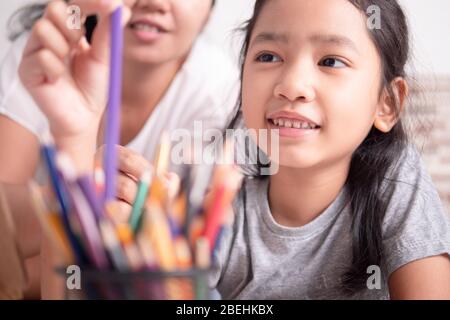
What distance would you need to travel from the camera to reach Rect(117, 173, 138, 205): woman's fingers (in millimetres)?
510

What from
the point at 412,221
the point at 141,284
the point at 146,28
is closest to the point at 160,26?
the point at 146,28

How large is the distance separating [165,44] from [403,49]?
281mm

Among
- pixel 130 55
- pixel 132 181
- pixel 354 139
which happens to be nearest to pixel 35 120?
pixel 130 55

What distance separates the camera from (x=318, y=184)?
0.68 metres

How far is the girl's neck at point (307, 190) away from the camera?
676mm

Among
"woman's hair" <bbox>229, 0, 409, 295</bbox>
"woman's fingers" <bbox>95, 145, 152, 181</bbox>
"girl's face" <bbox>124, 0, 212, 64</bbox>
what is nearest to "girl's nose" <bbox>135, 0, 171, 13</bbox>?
"girl's face" <bbox>124, 0, 212, 64</bbox>

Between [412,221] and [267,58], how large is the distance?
20 cm

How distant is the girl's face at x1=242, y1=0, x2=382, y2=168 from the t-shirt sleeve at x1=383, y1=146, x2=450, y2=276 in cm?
8

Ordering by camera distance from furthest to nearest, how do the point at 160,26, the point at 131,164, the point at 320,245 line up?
1. the point at 160,26
2. the point at 320,245
3. the point at 131,164

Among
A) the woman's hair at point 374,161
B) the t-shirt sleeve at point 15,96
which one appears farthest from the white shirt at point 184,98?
the woman's hair at point 374,161

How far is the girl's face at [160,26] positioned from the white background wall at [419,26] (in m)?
0.02

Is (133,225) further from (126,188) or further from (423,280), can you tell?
(423,280)

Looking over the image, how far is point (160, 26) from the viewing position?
0.77m

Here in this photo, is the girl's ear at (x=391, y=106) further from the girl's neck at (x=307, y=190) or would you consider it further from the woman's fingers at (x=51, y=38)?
the woman's fingers at (x=51, y=38)
